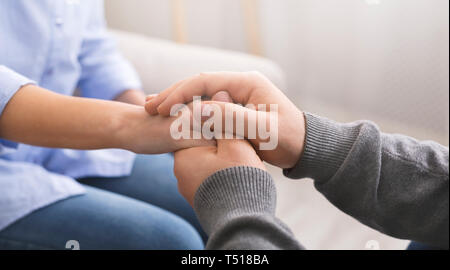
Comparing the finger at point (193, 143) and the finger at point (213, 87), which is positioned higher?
the finger at point (213, 87)

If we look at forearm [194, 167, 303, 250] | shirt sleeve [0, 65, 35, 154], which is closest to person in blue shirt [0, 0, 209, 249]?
shirt sleeve [0, 65, 35, 154]

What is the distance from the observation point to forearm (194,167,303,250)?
15.1 inches

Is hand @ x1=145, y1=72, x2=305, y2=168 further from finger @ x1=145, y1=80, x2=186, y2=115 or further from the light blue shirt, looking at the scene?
the light blue shirt

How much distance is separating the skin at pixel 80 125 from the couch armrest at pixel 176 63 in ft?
1.28

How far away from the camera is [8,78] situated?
53 cm

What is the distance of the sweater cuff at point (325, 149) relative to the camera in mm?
480

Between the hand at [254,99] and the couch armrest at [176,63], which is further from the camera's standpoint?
the couch armrest at [176,63]

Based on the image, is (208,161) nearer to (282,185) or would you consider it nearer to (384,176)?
(384,176)

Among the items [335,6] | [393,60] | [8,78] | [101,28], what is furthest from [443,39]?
[8,78]

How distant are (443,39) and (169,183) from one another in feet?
2.15

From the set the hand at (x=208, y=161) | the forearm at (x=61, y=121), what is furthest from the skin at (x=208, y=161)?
the forearm at (x=61, y=121)

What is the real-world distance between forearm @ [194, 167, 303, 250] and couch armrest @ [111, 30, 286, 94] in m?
0.51

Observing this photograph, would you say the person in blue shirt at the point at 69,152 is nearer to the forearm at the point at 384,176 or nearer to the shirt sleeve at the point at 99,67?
the shirt sleeve at the point at 99,67

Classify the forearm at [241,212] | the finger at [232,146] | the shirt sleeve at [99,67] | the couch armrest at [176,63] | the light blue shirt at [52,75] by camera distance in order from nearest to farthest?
the forearm at [241,212], the finger at [232,146], the light blue shirt at [52,75], the shirt sleeve at [99,67], the couch armrest at [176,63]
